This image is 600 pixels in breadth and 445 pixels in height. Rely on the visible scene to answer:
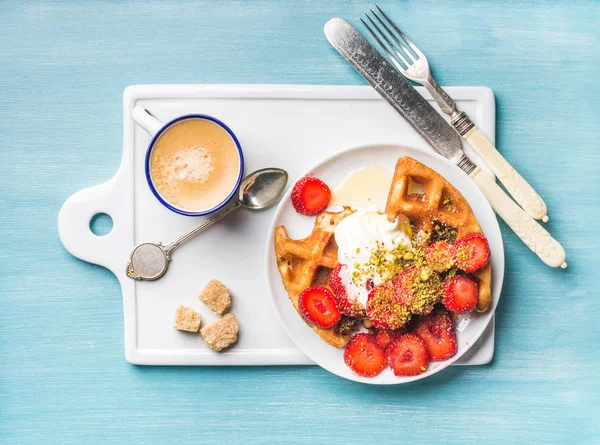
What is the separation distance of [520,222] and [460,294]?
0.36m

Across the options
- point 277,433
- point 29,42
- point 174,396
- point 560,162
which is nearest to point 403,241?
point 560,162

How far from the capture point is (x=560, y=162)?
194cm

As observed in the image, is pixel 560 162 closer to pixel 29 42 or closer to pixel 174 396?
pixel 174 396

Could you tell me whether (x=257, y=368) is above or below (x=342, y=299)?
below

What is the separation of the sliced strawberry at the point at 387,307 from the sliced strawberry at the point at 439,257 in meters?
0.13

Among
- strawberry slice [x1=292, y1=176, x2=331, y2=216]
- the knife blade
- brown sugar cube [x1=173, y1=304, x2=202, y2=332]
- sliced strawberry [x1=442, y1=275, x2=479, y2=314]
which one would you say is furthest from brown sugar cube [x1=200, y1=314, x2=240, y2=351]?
the knife blade

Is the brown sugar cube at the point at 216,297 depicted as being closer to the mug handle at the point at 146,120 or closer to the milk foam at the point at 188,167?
the milk foam at the point at 188,167

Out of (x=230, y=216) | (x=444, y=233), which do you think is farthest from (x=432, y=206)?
(x=230, y=216)

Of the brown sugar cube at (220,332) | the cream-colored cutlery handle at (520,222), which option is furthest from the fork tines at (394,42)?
the brown sugar cube at (220,332)

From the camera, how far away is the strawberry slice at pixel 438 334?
5.70ft

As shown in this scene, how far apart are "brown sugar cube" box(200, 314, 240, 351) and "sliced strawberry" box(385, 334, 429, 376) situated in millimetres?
506

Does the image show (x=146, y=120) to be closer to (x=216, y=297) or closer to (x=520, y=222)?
(x=216, y=297)

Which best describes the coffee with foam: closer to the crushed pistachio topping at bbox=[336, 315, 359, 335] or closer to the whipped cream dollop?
the whipped cream dollop

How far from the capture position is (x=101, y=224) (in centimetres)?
193
